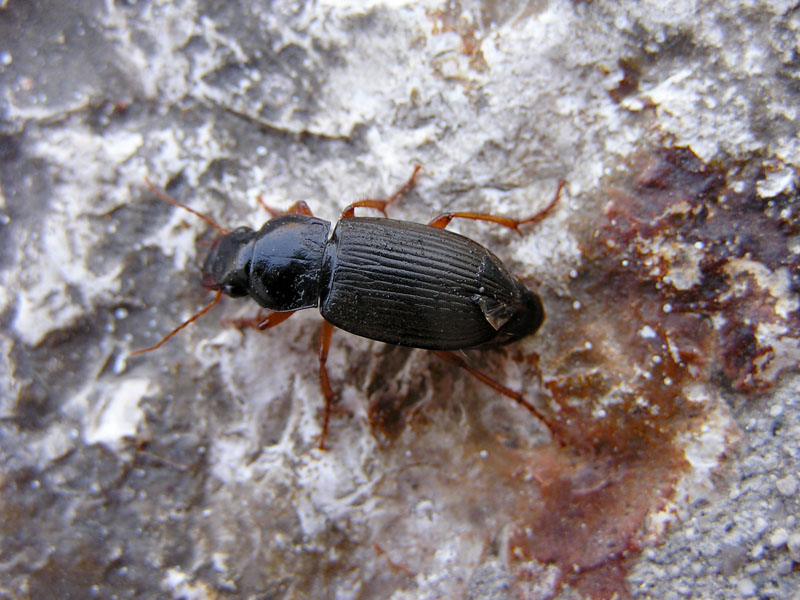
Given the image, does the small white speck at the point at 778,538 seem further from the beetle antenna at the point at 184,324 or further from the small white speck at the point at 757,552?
the beetle antenna at the point at 184,324

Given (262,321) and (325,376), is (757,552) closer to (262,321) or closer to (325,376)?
(325,376)

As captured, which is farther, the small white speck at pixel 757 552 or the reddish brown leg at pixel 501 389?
the reddish brown leg at pixel 501 389

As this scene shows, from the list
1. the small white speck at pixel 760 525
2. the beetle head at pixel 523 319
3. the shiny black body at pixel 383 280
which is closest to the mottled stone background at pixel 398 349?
the small white speck at pixel 760 525

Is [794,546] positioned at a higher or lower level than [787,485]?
lower

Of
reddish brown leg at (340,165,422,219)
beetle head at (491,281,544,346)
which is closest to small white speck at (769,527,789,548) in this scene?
beetle head at (491,281,544,346)

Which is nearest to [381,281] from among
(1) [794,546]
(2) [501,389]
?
(2) [501,389]

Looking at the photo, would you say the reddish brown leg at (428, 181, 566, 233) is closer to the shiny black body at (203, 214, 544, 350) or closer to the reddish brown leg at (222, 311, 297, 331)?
the shiny black body at (203, 214, 544, 350)

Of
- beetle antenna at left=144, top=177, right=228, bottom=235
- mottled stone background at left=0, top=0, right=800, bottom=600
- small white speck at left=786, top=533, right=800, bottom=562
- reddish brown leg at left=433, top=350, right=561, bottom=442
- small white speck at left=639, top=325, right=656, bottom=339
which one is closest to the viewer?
small white speck at left=786, top=533, right=800, bottom=562

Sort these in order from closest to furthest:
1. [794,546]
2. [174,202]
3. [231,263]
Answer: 1. [794,546]
2. [231,263]
3. [174,202]
